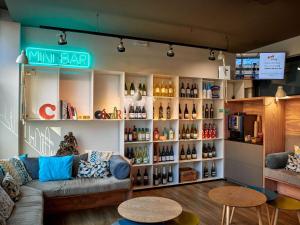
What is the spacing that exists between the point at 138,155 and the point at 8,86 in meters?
2.51

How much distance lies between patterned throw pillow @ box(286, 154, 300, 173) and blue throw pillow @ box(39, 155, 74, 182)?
3.53 metres

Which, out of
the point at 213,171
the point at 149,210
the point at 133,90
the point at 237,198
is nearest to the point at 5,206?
the point at 149,210

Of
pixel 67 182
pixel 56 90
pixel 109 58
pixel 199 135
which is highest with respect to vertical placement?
pixel 109 58

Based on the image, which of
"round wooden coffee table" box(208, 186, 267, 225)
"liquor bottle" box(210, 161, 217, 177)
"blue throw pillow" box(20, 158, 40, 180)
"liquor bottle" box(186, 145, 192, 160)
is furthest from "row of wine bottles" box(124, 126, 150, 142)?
"round wooden coffee table" box(208, 186, 267, 225)

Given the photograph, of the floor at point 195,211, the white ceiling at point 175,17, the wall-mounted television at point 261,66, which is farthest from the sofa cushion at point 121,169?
the wall-mounted television at point 261,66

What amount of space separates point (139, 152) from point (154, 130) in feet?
1.72

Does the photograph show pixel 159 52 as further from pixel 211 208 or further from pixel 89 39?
pixel 211 208

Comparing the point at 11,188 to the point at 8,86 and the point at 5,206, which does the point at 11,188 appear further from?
the point at 8,86

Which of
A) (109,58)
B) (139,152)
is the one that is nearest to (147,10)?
(109,58)

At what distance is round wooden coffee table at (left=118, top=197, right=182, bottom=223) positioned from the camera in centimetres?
219

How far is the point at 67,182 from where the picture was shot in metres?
3.40

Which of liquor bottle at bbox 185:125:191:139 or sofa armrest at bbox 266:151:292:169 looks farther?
liquor bottle at bbox 185:125:191:139

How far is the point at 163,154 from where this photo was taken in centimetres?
477

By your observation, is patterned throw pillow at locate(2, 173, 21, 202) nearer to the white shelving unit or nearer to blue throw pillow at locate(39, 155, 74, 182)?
blue throw pillow at locate(39, 155, 74, 182)
